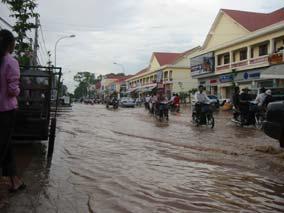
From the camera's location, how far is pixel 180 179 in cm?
641

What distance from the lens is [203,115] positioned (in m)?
16.8

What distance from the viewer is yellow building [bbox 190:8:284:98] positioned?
33.7 metres

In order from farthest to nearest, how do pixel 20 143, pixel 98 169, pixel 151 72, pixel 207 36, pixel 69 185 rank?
pixel 151 72, pixel 207 36, pixel 20 143, pixel 98 169, pixel 69 185

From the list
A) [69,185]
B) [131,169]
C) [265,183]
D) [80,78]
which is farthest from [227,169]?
[80,78]

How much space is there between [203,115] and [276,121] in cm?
887

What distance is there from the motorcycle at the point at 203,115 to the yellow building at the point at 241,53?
1367 cm

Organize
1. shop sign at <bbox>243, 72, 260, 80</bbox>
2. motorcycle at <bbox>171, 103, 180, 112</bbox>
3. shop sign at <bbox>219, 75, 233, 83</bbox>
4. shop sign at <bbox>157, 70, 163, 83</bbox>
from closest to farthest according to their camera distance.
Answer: motorcycle at <bbox>171, 103, 180, 112</bbox>
shop sign at <bbox>243, 72, 260, 80</bbox>
shop sign at <bbox>219, 75, 233, 83</bbox>
shop sign at <bbox>157, 70, 163, 83</bbox>

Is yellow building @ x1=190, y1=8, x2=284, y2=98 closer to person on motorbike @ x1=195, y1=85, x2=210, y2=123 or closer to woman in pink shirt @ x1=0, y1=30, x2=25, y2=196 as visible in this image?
person on motorbike @ x1=195, y1=85, x2=210, y2=123

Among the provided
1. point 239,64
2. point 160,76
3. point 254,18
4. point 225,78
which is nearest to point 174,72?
point 160,76

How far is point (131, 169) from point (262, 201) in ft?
8.39

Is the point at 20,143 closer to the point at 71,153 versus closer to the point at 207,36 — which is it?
the point at 71,153

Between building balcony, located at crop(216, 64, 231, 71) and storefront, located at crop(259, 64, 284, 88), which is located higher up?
building balcony, located at crop(216, 64, 231, 71)

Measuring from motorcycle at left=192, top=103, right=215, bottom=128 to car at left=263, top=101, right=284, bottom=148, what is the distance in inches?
322

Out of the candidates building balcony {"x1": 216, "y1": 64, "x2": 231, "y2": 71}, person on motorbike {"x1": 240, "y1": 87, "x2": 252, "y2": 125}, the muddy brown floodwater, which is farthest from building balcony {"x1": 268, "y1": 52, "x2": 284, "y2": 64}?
the muddy brown floodwater
